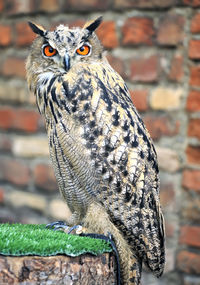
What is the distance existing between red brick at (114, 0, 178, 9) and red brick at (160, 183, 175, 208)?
0.76m

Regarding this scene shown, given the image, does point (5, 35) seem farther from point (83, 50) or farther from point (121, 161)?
point (121, 161)

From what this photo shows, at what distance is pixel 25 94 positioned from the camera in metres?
2.82

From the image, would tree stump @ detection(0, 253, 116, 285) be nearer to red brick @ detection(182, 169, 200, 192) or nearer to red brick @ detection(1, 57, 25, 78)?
red brick @ detection(182, 169, 200, 192)

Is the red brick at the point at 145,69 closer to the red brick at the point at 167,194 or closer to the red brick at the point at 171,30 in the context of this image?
the red brick at the point at 171,30

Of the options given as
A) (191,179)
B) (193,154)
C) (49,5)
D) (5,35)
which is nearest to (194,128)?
(193,154)

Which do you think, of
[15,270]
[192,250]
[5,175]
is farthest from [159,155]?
[15,270]

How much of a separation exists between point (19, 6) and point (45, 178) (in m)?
0.89

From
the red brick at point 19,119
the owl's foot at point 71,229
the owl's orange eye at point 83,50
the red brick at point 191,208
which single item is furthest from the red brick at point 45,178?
the owl's orange eye at point 83,50

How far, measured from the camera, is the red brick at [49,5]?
268 cm

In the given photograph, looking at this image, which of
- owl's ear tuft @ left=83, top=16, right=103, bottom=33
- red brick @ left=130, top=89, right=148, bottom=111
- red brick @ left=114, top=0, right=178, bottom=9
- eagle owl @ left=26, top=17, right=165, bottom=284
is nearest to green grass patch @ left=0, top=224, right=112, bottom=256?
eagle owl @ left=26, top=17, right=165, bottom=284

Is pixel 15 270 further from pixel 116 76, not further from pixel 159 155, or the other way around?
pixel 159 155

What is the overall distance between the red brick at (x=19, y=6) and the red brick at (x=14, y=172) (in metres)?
0.77

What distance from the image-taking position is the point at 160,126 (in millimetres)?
2361

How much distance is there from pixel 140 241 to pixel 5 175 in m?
1.44
